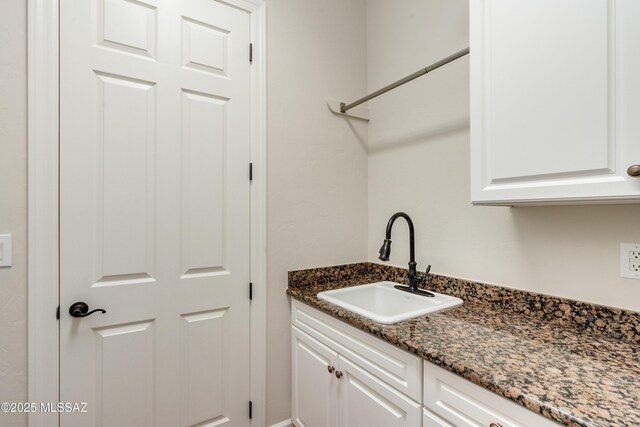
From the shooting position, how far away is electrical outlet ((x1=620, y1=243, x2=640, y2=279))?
3.43 ft

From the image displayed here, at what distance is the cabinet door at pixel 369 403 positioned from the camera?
3.46ft

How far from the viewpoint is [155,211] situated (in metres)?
1.41

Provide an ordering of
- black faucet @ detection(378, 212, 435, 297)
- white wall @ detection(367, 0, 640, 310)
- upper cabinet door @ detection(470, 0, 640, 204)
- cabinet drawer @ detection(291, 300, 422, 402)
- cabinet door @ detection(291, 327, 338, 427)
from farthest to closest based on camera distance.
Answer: black faucet @ detection(378, 212, 435, 297) → cabinet door @ detection(291, 327, 338, 427) → white wall @ detection(367, 0, 640, 310) → cabinet drawer @ detection(291, 300, 422, 402) → upper cabinet door @ detection(470, 0, 640, 204)

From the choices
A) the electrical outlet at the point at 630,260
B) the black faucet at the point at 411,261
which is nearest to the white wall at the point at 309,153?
the black faucet at the point at 411,261

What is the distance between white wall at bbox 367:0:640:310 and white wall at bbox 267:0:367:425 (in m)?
0.12

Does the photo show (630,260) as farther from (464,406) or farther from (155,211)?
(155,211)

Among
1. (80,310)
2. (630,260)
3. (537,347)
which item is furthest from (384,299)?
(80,310)

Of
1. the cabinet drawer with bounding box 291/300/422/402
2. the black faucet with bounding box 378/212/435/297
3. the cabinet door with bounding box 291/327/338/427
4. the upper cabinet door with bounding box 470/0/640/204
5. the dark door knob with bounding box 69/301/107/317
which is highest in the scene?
the upper cabinet door with bounding box 470/0/640/204

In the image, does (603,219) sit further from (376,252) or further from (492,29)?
(376,252)

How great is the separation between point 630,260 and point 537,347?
451 mm

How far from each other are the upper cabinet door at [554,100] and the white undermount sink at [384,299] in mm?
579

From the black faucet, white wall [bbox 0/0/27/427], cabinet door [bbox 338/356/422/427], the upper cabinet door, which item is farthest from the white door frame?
the upper cabinet door

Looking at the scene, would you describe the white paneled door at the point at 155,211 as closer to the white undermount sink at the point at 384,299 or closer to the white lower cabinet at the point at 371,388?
the white lower cabinet at the point at 371,388

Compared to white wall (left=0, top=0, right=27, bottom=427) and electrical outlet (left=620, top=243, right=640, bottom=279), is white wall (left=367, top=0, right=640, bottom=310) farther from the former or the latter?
white wall (left=0, top=0, right=27, bottom=427)
